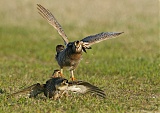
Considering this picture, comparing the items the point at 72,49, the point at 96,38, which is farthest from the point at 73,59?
the point at 96,38

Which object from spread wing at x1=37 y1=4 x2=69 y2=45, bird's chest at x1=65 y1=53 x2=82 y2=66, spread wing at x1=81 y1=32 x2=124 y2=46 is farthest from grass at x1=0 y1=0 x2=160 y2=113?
spread wing at x1=37 y1=4 x2=69 y2=45

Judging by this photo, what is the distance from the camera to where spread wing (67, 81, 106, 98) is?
9.15m

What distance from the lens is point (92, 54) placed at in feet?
40.3

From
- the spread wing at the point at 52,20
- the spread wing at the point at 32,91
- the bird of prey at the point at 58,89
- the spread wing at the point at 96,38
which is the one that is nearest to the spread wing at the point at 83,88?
the bird of prey at the point at 58,89

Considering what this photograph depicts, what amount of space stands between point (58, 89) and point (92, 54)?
3337 millimetres

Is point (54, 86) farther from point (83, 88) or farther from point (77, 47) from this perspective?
point (77, 47)

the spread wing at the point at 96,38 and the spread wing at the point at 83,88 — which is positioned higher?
the spread wing at the point at 96,38

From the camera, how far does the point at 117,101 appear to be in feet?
30.3

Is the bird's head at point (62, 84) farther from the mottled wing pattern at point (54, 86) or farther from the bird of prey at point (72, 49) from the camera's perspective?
the bird of prey at point (72, 49)

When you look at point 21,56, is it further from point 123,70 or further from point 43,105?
point 43,105

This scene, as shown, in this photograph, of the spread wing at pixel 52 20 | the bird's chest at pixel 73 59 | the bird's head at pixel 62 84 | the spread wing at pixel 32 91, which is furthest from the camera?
the spread wing at pixel 52 20

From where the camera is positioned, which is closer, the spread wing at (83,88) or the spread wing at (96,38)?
the spread wing at (83,88)

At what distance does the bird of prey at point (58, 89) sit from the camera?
29.8ft

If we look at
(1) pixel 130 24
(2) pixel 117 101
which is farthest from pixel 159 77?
(1) pixel 130 24
